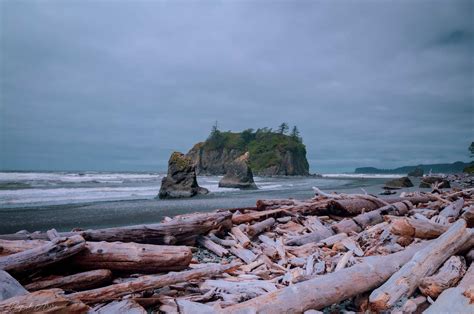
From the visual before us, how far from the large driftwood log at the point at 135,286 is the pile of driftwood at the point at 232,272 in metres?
0.01

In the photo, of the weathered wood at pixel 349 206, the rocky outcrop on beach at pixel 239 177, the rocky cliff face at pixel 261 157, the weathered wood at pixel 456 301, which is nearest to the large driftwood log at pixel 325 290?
the weathered wood at pixel 456 301

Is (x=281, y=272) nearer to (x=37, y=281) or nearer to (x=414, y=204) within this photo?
(x=37, y=281)

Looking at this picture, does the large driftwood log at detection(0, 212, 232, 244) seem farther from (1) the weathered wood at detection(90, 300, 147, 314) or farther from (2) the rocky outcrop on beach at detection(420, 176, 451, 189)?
(2) the rocky outcrop on beach at detection(420, 176, 451, 189)

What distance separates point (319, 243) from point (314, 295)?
149 inches

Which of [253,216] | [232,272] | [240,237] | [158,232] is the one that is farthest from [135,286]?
[253,216]

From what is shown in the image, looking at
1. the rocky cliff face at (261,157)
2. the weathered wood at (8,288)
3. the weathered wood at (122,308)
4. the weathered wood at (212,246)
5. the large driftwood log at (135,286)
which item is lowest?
the weathered wood at (212,246)

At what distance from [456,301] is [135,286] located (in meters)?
3.70

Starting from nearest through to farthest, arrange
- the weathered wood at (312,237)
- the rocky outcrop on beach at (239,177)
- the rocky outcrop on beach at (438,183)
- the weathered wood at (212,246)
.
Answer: the weathered wood at (212,246)
the weathered wood at (312,237)
the rocky outcrop on beach at (438,183)
the rocky outcrop on beach at (239,177)

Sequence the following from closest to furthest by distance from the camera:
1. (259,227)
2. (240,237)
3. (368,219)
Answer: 1. (240,237)
2. (259,227)
3. (368,219)

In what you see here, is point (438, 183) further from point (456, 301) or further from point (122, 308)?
point (122, 308)

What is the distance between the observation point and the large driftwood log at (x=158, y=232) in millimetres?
5559

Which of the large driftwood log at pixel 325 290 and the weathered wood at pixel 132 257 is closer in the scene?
the large driftwood log at pixel 325 290

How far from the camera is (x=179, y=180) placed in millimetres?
27797

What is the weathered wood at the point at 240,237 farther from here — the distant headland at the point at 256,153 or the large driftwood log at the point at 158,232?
the distant headland at the point at 256,153
